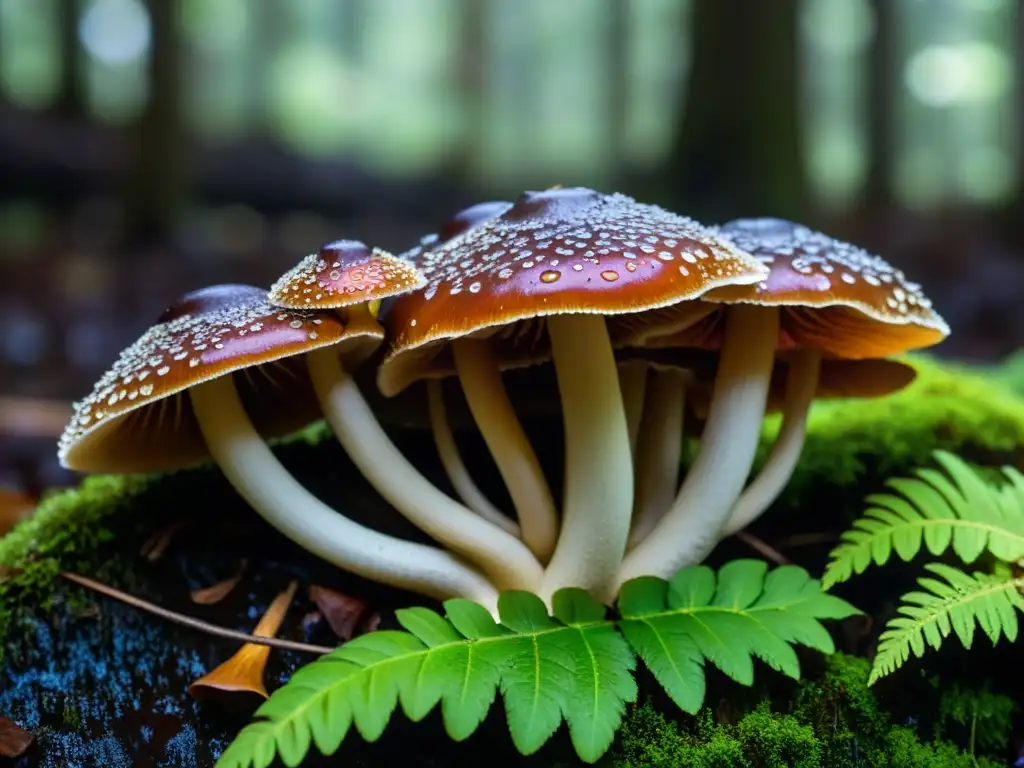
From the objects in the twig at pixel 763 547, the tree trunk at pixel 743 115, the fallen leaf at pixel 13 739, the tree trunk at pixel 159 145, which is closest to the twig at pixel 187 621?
the fallen leaf at pixel 13 739

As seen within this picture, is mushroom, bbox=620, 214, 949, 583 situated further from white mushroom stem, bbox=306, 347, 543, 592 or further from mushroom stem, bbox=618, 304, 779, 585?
white mushroom stem, bbox=306, 347, 543, 592

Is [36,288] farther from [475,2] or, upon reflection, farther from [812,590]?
[475,2]

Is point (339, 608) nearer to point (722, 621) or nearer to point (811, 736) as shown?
point (722, 621)

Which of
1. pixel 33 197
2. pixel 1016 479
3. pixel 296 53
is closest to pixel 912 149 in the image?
pixel 296 53

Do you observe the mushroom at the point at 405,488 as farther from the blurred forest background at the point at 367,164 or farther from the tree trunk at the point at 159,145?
the tree trunk at the point at 159,145

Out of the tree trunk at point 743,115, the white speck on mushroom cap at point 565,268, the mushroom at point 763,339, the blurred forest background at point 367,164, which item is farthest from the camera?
the blurred forest background at point 367,164

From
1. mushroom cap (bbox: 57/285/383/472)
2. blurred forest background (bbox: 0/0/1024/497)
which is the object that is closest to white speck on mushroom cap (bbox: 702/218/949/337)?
mushroom cap (bbox: 57/285/383/472)
